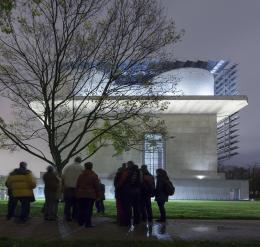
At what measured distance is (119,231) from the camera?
469 inches

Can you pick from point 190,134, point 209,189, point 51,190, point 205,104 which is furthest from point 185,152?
point 51,190

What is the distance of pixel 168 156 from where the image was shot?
176 ft

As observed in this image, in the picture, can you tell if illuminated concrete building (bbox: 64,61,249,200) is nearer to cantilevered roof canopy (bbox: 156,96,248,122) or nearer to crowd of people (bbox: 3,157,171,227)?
cantilevered roof canopy (bbox: 156,96,248,122)

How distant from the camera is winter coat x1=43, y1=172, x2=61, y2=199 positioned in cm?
1470

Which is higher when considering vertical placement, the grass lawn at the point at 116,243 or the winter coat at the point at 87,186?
the winter coat at the point at 87,186

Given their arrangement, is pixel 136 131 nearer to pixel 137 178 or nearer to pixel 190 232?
pixel 137 178

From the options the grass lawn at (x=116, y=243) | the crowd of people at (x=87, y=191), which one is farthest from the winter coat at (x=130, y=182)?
the grass lawn at (x=116, y=243)

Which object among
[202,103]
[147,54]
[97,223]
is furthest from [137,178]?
[202,103]

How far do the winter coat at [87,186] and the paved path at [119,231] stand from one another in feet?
2.65

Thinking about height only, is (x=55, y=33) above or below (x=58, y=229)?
above

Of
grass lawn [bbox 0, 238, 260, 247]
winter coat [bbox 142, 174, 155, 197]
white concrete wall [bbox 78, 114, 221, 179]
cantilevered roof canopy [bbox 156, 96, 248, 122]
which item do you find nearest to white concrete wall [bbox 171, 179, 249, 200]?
white concrete wall [bbox 78, 114, 221, 179]

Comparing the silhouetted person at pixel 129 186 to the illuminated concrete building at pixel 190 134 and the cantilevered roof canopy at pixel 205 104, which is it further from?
the illuminated concrete building at pixel 190 134

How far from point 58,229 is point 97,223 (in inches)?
71.8

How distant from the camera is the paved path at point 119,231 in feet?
35.5
